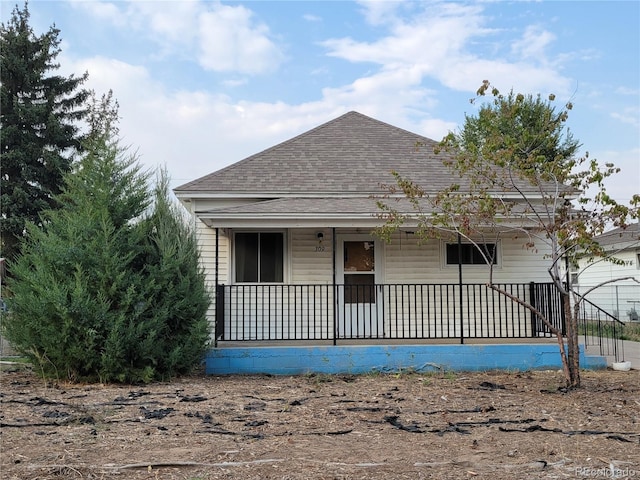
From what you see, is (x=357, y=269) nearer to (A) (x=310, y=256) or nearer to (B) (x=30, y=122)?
(A) (x=310, y=256)

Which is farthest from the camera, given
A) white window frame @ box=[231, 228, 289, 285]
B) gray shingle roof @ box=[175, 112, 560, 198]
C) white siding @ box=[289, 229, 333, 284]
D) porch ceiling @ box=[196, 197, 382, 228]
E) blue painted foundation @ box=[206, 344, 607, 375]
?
gray shingle roof @ box=[175, 112, 560, 198]

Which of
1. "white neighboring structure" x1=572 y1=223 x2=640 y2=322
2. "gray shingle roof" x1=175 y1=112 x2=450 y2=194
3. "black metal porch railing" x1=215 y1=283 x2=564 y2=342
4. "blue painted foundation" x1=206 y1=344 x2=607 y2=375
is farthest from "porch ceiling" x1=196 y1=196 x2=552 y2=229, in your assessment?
"white neighboring structure" x1=572 y1=223 x2=640 y2=322

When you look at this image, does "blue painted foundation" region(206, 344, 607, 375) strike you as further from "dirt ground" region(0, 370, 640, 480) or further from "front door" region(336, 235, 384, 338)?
"front door" region(336, 235, 384, 338)

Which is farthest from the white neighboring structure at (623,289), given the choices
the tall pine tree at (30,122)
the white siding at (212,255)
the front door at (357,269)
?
the tall pine tree at (30,122)

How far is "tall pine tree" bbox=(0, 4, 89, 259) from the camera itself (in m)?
20.9

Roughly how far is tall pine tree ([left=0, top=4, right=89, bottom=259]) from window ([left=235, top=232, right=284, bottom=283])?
1249cm

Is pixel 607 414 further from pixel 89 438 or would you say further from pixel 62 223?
pixel 62 223

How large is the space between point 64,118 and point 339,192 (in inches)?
683

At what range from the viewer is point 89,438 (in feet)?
16.0

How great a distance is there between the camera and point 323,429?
17.5 feet

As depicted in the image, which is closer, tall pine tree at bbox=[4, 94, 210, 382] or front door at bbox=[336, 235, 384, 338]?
tall pine tree at bbox=[4, 94, 210, 382]

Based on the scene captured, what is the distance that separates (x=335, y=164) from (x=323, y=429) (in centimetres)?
783

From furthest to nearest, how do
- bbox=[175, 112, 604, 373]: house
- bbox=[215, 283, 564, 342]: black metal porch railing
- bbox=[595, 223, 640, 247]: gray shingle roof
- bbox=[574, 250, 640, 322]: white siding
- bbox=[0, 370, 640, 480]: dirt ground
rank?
bbox=[574, 250, 640, 322]: white siding, bbox=[215, 283, 564, 342]: black metal porch railing, bbox=[175, 112, 604, 373]: house, bbox=[595, 223, 640, 247]: gray shingle roof, bbox=[0, 370, 640, 480]: dirt ground

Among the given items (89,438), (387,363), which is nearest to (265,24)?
(387,363)
